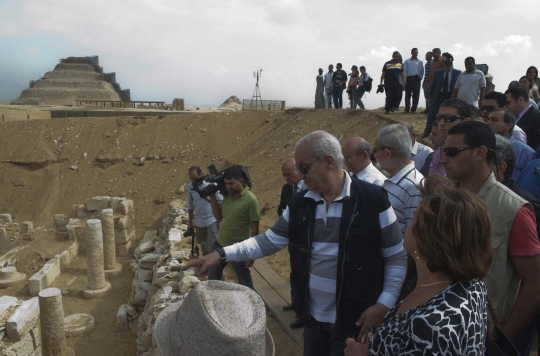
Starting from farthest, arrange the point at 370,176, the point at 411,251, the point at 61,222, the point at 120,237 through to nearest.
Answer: the point at 61,222 → the point at 120,237 → the point at 370,176 → the point at 411,251

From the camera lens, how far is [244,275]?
430 cm

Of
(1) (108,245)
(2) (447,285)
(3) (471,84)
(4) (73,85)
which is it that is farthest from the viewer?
(4) (73,85)

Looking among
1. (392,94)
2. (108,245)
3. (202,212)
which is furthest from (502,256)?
(108,245)

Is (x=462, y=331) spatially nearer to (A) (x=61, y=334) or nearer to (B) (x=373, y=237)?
(B) (x=373, y=237)

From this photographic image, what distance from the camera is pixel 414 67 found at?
11070mm

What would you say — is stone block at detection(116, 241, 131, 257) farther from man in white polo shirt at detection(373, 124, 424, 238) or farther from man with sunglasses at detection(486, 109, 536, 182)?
man with sunglasses at detection(486, 109, 536, 182)

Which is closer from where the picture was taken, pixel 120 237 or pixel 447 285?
pixel 447 285

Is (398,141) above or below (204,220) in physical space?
above

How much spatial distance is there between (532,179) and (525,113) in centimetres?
226

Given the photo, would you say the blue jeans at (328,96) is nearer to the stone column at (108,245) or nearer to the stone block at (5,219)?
the stone column at (108,245)

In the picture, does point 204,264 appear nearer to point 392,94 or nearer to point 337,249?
point 337,249

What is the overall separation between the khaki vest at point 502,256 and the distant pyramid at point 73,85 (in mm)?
50692

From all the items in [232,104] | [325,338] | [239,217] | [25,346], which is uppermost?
[232,104]

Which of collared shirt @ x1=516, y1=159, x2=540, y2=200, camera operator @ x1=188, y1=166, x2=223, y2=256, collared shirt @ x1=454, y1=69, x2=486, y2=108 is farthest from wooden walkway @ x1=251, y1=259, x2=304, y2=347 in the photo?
collared shirt @ x1=454, y1=69, x2=486, y2=108
